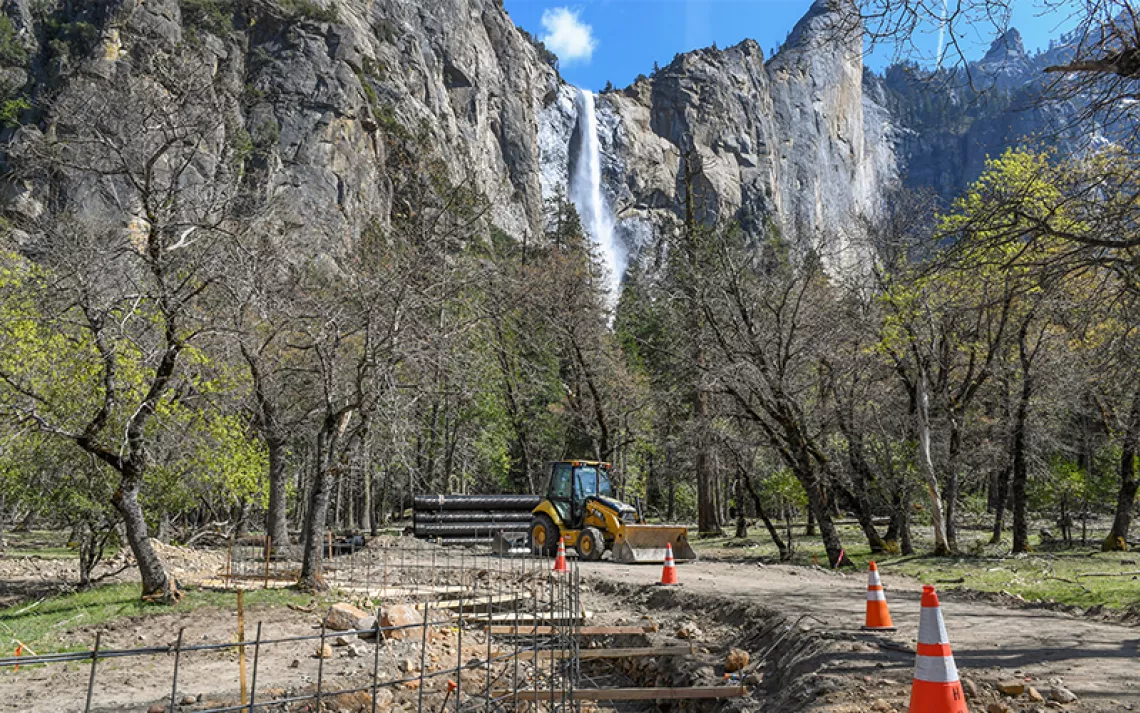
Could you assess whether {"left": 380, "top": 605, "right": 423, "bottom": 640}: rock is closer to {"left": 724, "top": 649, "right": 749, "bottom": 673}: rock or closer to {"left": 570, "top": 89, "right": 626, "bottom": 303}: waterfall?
{"left": 724, "top": 649, "right": 749, "bottom": 673}: rock

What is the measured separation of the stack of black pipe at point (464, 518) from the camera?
24.8 metres

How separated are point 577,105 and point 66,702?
106 metres

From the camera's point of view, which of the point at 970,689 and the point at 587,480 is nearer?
the point at 970,689

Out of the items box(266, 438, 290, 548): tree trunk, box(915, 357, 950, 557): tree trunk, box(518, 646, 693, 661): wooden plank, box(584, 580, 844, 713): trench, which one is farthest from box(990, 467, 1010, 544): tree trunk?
box(266, 438, 290, 548): tree trunk

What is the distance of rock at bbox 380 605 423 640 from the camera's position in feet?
28.5

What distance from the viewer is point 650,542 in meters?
16.5

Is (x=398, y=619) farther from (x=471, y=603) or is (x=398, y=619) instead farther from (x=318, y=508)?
(x=318, y=508)

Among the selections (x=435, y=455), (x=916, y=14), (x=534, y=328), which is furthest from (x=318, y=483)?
(x=435, y=455)

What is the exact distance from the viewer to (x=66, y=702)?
6.28 metres

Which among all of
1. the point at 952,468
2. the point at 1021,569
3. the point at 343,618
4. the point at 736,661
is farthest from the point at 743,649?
the point at 952,468

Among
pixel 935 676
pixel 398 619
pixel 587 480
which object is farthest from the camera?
pixel 587 480

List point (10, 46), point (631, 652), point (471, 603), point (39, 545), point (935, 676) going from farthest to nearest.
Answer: point (10, 46), point (39, 545), point (471, 603), point (631, 652), point (935, 676)

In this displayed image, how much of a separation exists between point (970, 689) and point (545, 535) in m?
13.9

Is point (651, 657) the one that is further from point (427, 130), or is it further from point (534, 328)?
point (427, 130)
